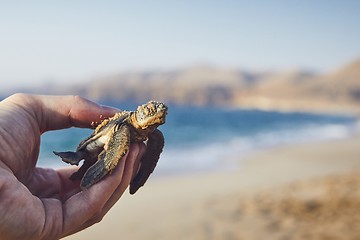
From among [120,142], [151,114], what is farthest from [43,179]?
[151,114]

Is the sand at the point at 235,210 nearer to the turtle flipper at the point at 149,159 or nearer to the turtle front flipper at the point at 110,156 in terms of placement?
the turtle flipper at the point at 149,159

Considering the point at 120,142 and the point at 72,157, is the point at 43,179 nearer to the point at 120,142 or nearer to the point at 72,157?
the point at 72,157

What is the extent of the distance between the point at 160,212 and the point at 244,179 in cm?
503

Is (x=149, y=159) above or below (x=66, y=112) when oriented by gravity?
below

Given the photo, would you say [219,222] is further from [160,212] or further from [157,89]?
[157,89]

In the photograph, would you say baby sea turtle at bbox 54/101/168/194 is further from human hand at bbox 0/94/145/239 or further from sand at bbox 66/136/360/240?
sand at bbox 66/136/360/240

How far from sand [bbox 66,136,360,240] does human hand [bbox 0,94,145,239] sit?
14.8ft

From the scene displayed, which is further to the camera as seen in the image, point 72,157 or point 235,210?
point 235,210

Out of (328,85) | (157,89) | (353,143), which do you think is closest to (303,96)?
(328,85)

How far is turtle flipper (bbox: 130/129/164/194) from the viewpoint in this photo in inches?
139

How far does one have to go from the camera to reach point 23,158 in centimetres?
301

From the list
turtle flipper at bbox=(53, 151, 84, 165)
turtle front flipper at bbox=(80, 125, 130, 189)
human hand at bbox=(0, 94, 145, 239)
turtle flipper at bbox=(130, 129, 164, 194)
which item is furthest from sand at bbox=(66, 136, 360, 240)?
turtle front flipper at bbox=(80, 125, 130, 189)

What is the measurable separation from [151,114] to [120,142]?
12.6 inches

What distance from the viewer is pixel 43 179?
3.34 meters
